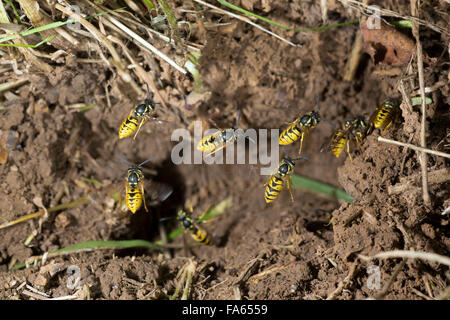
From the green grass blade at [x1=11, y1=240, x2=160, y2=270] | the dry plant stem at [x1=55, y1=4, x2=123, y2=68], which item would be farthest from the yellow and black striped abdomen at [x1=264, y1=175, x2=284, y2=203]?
the dry plant stem at [x1=55, y1=4, x2=123, y2=68]

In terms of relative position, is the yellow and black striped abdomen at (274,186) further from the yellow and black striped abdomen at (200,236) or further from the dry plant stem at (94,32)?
the dry plant stem at (94,32)

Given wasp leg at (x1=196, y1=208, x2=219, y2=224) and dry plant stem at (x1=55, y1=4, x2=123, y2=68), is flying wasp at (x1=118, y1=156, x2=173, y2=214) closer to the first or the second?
wasp leg at (x1=196, y1=208, x2=219, y2=224)

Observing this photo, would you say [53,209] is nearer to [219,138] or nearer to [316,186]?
[219,138]

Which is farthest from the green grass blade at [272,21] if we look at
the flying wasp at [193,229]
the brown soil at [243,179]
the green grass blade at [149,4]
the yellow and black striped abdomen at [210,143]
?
the flying wasp at [193,229]

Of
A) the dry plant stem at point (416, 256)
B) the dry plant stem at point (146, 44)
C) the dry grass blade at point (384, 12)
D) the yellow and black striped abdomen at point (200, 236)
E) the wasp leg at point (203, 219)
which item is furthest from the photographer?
the wasp leg at point (203, 219)

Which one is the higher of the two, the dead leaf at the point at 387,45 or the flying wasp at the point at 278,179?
the dead leaf at the point at 387,45

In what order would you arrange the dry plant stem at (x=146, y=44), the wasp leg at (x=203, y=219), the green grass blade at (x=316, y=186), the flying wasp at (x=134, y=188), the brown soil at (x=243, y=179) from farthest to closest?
the wasp leg at (x=203, y=219) → the green grass blade at (x=316, y=186) → the flying wasp at (x=134, y=188) → the dry plant stem at (x=146, y=44) → the brown soil at (x=243, y=179)
